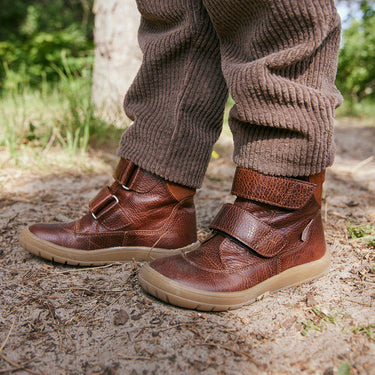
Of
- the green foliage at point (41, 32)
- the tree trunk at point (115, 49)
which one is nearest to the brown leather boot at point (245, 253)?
the tree trunk at point (115, 49)

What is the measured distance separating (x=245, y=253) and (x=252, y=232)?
6cm

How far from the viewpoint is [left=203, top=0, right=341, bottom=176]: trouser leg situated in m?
0.85

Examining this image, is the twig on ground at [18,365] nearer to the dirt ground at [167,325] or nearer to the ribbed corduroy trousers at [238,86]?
the dirt ground at [167,325]

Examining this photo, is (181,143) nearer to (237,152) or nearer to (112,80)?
(237,152)

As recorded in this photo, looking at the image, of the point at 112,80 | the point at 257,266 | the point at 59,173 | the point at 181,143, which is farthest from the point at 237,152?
the point at 112,80

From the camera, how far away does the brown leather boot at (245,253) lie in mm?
985

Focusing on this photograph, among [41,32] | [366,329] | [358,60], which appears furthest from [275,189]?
[41,32]

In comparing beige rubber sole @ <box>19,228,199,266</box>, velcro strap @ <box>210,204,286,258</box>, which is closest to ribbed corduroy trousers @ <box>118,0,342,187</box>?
velcro strap @ <box>210,204,286,258</box>

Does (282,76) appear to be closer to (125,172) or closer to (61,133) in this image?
(125,172)

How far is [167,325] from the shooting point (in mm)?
935

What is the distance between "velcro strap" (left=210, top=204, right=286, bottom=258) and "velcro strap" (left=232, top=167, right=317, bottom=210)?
54 mm

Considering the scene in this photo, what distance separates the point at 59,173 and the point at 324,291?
1.60 metres

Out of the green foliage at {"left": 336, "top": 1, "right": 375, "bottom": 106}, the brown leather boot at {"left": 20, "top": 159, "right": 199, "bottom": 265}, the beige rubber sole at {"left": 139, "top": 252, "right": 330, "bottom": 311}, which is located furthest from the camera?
the green foliage at {"left": 336, "top": 1, "right": 375, "bottom": 106}

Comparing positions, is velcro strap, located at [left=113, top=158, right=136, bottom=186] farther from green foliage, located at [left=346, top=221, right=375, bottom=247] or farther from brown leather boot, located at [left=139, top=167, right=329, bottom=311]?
green foliage, located at [left=346, top=221, right=375, bottom=247]
